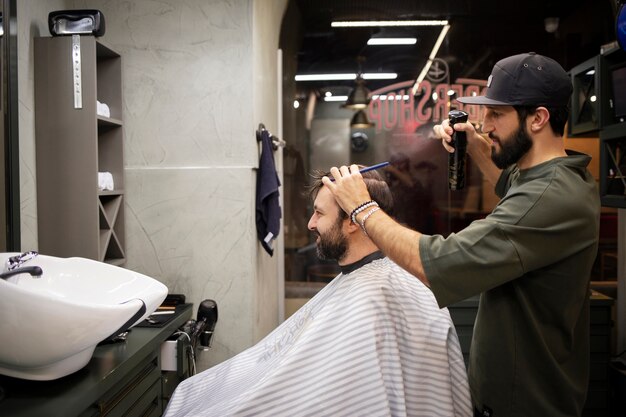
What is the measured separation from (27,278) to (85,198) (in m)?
0.79

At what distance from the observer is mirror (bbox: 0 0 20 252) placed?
2057 millimetres

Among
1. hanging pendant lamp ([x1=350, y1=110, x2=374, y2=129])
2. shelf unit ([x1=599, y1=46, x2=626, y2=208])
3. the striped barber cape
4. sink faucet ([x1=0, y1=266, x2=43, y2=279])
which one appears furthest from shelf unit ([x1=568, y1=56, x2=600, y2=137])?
sink faucet ([x1=0, y1=266, x2=43, y2=279])

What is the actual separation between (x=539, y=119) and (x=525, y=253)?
1.27 feet

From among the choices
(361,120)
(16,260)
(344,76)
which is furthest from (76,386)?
(344,76)

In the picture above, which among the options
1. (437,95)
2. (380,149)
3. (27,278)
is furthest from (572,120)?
(27,278)

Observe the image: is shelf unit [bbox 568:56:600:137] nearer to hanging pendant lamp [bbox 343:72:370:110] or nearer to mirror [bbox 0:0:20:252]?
hanging pendant lamp [bbox 343:72:370:110]

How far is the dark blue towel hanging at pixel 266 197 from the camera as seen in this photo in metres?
2.93

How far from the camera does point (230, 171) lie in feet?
9.43

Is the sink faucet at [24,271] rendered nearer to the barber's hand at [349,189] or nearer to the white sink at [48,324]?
the white sink at [48,324]

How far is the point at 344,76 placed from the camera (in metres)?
4.04

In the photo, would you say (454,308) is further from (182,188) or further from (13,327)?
(13,327)

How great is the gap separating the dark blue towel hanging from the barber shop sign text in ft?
4.26

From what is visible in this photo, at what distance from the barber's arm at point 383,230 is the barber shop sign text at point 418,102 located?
103 inches

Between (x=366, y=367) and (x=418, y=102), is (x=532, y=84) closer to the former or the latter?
(x=366, y=367)
